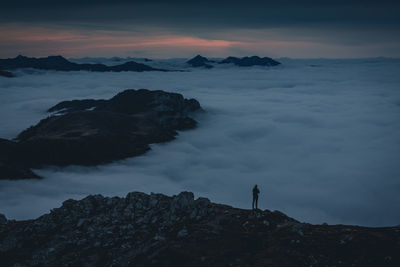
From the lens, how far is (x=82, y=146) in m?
146

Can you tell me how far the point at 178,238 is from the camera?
122 feet

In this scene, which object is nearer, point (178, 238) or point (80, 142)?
point (178, 238)

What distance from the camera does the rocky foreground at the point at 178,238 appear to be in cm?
3288

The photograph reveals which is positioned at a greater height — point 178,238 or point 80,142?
point 178,238

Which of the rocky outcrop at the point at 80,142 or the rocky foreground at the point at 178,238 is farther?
the rocky outcrop at the point at 80,142

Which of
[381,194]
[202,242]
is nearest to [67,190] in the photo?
[202,242]

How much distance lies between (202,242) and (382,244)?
19926 mm

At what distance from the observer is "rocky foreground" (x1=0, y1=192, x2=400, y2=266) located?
32875mm

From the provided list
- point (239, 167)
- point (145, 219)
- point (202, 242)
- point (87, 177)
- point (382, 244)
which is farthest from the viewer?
point (239, 167)

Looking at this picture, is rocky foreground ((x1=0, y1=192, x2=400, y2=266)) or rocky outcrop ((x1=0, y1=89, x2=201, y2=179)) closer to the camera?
rocky foreground ((x1=0, y1=192, x2=400, y2=266))

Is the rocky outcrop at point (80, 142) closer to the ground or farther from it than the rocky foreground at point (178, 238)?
closer to the ground

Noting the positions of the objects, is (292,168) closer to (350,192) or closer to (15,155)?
(350,192)

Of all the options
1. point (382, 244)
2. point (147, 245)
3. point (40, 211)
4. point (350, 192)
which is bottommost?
point (350, 192)

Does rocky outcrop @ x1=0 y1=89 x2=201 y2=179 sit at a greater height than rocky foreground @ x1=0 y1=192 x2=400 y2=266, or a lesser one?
lesser
